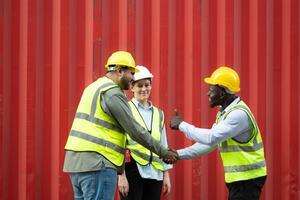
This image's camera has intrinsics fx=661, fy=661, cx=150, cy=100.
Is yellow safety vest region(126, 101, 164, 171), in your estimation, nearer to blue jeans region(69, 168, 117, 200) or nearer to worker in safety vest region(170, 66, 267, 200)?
worker in safety vest region(170, 66, 267, 200)

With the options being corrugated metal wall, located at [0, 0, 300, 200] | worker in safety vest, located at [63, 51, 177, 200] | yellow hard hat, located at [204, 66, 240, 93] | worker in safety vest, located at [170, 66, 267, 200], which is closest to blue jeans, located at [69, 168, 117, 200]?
worker in safety vest, located at [63, 51, 177, 200]

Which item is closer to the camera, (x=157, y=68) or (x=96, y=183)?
(x=96, y=183)

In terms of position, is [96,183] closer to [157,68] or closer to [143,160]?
[143,160]

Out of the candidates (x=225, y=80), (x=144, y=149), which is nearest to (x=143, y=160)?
(x=144, y=149)

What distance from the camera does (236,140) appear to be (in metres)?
4.84

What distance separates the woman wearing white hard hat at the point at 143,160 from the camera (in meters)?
5.14

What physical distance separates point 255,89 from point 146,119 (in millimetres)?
1672

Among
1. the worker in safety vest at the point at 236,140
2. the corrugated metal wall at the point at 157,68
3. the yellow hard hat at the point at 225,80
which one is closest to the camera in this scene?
the worker in safety vest at the point at 236,140

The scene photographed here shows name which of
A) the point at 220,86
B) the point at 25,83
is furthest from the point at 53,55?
the point at 220,86

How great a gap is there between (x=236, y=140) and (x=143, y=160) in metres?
0.77

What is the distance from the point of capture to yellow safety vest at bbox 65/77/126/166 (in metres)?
4.41

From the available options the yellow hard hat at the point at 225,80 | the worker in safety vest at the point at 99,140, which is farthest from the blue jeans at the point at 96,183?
the yellow hard hat at the point at 225,80

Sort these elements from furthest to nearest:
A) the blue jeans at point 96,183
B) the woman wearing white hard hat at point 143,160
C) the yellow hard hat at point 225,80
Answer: the woman wearing white hard hat at point 143,160 < the yellow hard hat at point 225,80 < the blue jeans at point 96,183

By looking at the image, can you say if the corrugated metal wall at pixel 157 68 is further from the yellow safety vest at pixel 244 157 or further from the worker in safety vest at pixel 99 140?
the worker in safety vest at pixel 99 140
